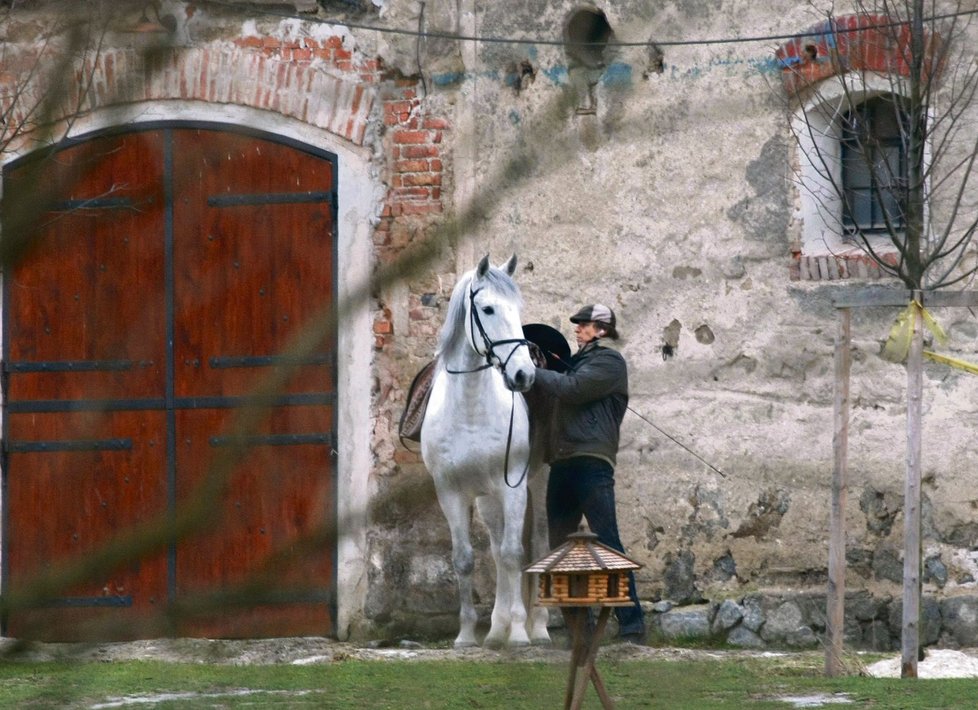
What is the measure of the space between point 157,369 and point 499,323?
5.54 meters

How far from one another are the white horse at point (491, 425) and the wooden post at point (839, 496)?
1148 mm

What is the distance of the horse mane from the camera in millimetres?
6727

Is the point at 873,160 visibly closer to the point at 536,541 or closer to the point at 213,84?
the point at 536,541

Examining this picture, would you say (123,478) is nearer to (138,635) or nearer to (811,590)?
(138,635)

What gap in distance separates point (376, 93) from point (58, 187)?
249 mm

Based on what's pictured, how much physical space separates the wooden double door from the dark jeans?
5.90 m

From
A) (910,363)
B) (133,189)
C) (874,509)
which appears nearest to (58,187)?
(133,189)

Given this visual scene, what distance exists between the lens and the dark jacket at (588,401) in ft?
22.5

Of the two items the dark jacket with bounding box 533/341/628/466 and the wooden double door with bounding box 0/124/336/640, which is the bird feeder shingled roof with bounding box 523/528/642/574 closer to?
the dark jacket with bounding box 533/341/628/466

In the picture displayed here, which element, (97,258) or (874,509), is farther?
(874,509)

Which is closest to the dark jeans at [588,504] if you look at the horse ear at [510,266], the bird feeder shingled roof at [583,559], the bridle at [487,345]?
the bridle at [487,345]

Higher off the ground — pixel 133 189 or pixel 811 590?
pixel 133 189

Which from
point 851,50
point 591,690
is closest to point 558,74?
point 591,690

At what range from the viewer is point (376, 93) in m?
1.16
